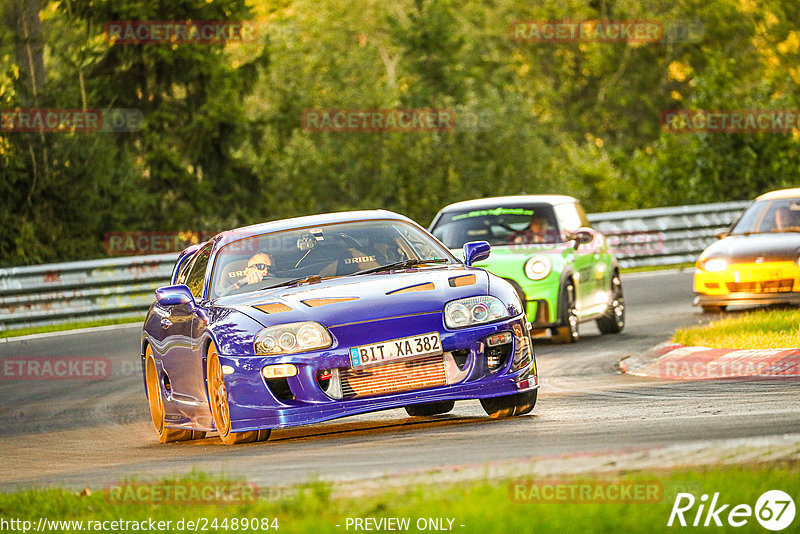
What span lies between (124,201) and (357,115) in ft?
51.6

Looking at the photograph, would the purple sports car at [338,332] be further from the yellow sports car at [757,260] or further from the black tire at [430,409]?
the yellow sports car at [757,260]

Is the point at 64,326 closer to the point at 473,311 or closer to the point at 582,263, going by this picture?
the point at 582,263

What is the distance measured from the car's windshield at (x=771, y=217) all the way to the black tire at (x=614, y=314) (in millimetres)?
1901

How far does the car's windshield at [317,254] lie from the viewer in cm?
991

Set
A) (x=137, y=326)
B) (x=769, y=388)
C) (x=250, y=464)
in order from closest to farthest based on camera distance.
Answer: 1. (x=250, y=464)
2. (x=769, y=388)
3. (x=137, y=326)

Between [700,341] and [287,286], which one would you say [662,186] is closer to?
[700,341]

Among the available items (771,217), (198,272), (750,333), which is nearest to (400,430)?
(198,272)

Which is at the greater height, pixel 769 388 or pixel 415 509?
pixel 415 509

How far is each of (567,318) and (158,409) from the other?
639 cm

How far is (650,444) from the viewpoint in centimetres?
702

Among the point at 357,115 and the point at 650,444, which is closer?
the point at 650,444

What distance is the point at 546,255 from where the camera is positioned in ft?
52.4

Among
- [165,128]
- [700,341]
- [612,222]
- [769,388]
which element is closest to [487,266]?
[700,341]

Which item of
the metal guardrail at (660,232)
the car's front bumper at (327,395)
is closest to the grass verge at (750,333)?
the car's front bumper at (327,395)
